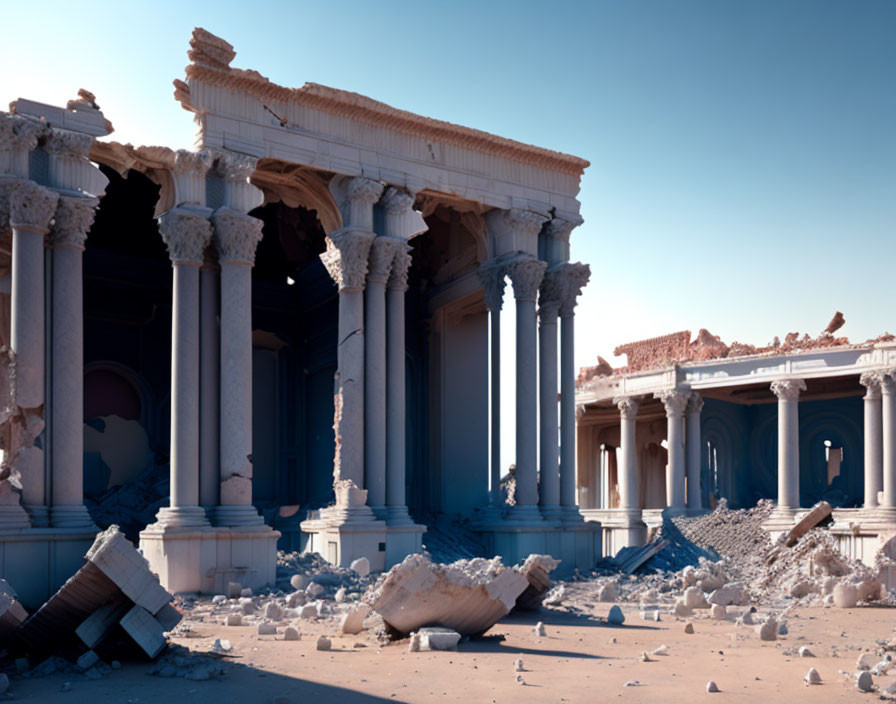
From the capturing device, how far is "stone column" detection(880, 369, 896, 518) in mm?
29922

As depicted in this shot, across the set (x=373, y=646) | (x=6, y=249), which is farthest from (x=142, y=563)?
(x=6, y=249)

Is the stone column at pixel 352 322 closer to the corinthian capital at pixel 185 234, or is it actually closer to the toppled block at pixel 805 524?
the corinthian capital at pixel 185 234

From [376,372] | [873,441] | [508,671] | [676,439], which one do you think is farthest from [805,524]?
Answer: [676,439]

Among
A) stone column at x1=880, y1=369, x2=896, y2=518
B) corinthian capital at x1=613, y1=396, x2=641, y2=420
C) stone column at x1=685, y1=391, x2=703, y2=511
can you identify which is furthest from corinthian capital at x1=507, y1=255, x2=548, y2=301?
corinthian capital at x1=613, y1=396, x2=641, y2=420

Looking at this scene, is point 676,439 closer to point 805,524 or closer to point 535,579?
point 805,524

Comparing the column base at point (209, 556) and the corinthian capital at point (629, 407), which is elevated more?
the corinthian capital at point (629, 407)

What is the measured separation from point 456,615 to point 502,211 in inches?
452

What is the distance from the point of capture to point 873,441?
31.2 metres

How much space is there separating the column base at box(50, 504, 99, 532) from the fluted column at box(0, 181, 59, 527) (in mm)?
133

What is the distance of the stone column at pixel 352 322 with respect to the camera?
18312 millimetres

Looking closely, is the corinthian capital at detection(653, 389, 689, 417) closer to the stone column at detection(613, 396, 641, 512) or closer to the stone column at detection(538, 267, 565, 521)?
the stone column at detection(613, 396, 641, 512)

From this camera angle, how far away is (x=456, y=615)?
1112cm

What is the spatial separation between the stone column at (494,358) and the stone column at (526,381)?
53 cm

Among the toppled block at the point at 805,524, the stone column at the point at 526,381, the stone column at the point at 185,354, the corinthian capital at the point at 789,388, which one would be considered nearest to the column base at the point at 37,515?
the stone column at the point at 185,354
